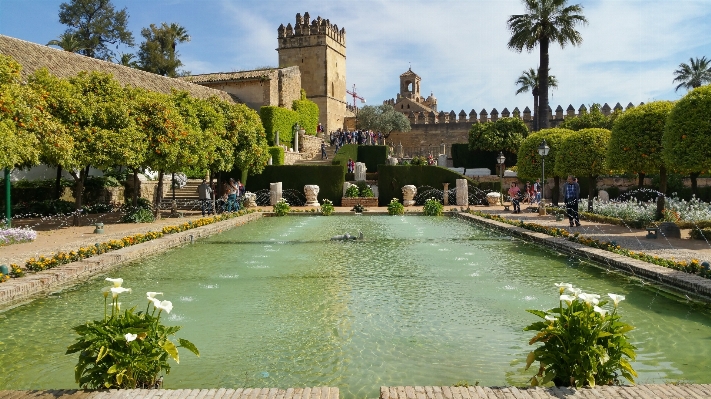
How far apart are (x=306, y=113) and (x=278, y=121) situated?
22.8 feet

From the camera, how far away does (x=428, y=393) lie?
11.5 feet

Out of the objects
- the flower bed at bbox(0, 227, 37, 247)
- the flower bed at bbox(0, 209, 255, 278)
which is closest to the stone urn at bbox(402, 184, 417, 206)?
the flower bed at bbox(0, 209, 255, 278)

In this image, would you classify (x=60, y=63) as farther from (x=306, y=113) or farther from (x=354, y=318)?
(x=354, y=318)

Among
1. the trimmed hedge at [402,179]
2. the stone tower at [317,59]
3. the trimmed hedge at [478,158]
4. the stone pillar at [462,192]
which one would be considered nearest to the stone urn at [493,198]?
the stone pillar at [462,192]

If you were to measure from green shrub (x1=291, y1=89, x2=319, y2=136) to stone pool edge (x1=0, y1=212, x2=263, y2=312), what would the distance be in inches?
1262

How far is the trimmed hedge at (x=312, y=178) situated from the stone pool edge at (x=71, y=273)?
625 inches

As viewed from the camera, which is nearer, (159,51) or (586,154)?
(586,154)

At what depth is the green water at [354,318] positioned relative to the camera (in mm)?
4500

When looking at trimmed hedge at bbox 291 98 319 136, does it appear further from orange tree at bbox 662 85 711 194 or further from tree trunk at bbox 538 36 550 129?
orange tree at bbox 662 85 711 194

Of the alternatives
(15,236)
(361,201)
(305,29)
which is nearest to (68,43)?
(305,29)

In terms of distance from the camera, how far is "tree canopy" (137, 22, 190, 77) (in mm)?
48062

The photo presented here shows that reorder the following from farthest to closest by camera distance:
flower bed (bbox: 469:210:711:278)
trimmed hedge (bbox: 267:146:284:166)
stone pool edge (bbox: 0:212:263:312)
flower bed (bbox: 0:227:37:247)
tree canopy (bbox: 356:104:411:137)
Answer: tree canopy (bbox: 356:104:411:137) → trimmed hedge (bbox: 267:146:284:166) → flower bed (bbox: 0:227:37:247) → flower bed (bbox: 469:210:711:278) → stone pool edge (bbox: 0:212:263:312)

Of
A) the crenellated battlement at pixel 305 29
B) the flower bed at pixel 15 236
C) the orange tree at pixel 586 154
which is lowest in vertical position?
the flower bed at pixel 15 236

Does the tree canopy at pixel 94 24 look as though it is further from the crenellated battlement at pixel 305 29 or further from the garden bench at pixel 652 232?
the garden bench at pixel 652 232
